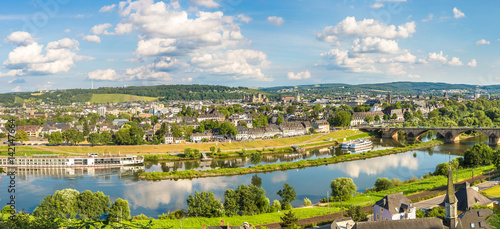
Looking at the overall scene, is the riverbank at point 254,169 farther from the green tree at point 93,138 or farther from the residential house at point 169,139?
the residential house at point 169,139

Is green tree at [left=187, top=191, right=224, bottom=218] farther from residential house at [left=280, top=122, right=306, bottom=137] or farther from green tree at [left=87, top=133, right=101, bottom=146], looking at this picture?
residential house at [left=280, top=122, right=306, bottom=137]

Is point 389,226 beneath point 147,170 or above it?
above

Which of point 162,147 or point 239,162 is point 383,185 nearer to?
point 239,162

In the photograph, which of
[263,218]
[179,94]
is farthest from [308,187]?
[179,94]

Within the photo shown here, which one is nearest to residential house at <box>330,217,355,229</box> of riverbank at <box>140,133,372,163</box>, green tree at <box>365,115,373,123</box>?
riverbank at <box>140,133,372,163</box>

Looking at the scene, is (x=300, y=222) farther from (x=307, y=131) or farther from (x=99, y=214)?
(x=307, y=131)

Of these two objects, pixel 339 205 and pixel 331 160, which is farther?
pixel 331 160

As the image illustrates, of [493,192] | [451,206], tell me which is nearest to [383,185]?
[493,192]

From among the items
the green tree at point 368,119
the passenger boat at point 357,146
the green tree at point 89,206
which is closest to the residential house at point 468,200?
the green tree at point 89,206

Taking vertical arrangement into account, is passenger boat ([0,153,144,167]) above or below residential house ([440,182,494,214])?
below
